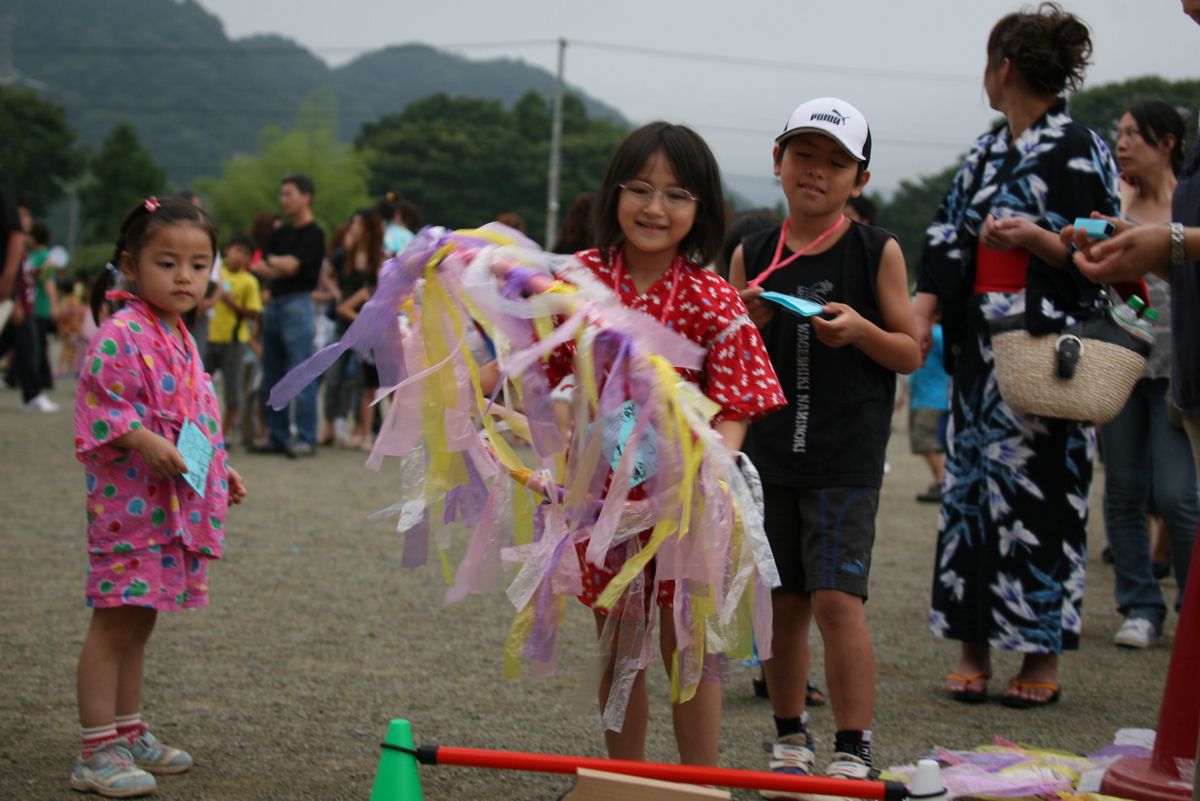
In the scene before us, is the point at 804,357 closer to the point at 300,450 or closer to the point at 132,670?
the point at 132,670

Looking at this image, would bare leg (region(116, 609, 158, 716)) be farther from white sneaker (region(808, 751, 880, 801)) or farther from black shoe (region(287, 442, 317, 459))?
black shoe (region(287, 442, 317, 459))

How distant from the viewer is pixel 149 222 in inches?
136

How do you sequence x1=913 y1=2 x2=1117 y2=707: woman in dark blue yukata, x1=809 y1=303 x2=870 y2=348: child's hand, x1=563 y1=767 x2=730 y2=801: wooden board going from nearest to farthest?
x1=563 y1=767 x2=730 y2=801: wooden board < x1=809 y1=303 x2=870 y2=348: child's hand < x1=913 y1=2 x2=1117 y2=707: woman in dark blue yukata

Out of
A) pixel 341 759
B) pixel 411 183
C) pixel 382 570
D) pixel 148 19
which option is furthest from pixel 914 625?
pixel 148 19

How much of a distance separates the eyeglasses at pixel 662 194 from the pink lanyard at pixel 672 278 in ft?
0.51

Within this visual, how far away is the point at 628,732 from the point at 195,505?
1283mm

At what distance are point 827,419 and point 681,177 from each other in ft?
2.88

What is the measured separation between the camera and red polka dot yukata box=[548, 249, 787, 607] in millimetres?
2914

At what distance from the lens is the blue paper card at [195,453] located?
3.33 meters

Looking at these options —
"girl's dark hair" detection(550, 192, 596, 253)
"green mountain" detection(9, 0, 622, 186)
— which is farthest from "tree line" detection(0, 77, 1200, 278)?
"girl's dark hair" detection(550, 192, 596, 253)

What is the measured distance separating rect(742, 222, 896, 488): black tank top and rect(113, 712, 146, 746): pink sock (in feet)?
5.86

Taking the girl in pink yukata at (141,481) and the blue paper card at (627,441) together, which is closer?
the blue paper card at (627,441)

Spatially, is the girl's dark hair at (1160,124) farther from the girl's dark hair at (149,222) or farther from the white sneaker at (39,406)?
the white sneaker at (39,406)

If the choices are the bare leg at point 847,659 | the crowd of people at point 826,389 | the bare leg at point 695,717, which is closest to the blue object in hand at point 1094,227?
Result: the crowd of people at point 826,389
